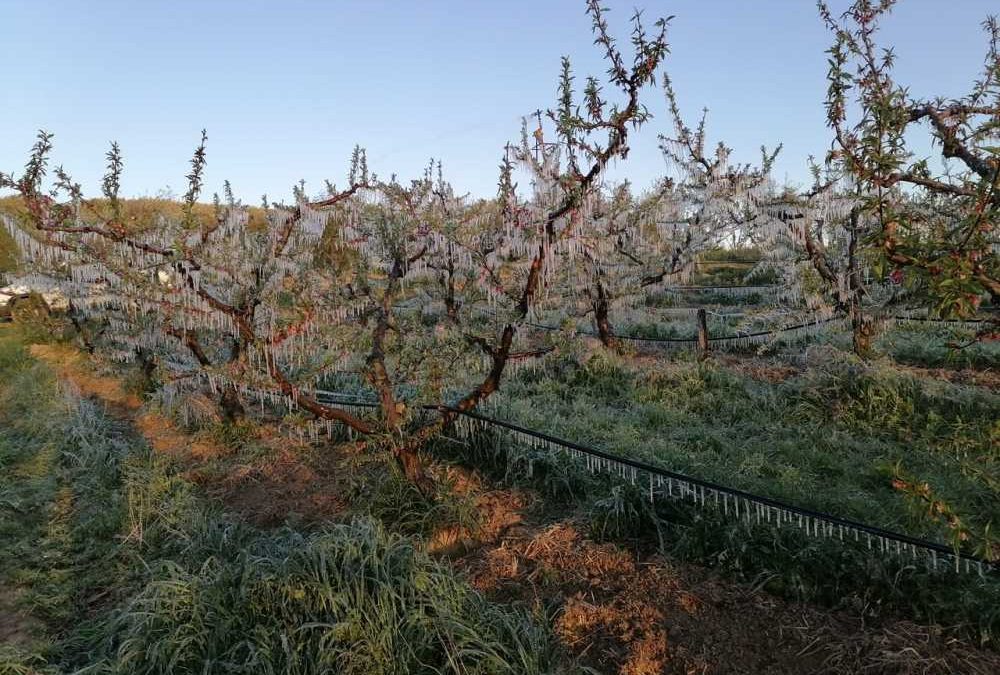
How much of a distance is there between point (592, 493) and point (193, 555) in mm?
3416

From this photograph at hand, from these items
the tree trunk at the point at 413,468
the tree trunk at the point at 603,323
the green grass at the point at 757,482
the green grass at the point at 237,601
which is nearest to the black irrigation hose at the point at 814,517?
the green grass at the point at 757,482

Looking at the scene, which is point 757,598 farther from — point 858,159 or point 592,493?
point 858,159

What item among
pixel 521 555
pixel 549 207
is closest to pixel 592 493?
pixel 521 555

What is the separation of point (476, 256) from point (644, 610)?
5.26m

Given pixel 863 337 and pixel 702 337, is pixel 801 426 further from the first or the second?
pixel 702 337

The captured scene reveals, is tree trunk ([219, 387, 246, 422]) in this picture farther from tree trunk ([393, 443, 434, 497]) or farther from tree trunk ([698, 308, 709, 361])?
tree trunk ([698, 308, 709, 361])

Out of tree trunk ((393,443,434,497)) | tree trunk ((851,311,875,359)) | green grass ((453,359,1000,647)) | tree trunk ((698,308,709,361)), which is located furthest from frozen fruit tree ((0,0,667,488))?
tree trunk ((851,311,875,359))

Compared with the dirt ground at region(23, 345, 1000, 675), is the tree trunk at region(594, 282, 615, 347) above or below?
above

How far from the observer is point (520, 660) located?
3.31 metres

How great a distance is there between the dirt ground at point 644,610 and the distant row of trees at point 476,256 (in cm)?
94

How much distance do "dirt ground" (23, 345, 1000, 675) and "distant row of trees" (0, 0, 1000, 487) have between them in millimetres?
942

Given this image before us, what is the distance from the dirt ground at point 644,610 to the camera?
332cm

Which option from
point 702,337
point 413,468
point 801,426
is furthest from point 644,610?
point 702,337

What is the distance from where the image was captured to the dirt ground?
10.9ft
